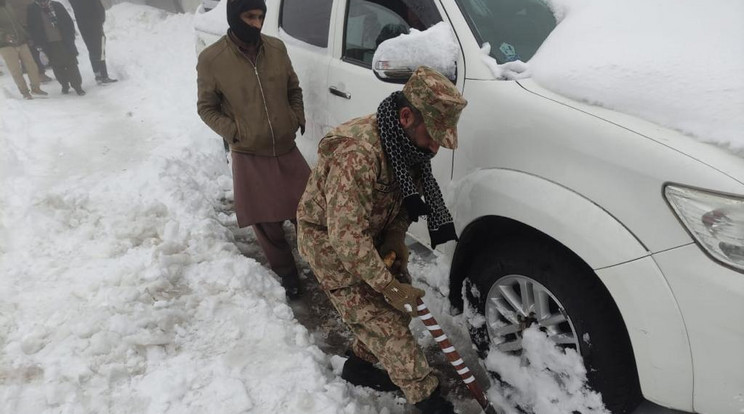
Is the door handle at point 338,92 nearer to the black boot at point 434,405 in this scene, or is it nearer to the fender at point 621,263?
the fender at point 621,263

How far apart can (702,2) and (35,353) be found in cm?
343

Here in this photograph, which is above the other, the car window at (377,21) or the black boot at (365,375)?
the car window at (377,21)

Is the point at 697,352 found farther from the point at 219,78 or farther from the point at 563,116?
the point at 219,78

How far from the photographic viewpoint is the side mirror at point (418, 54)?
6.78 feet

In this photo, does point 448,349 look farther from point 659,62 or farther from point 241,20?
point 241,20

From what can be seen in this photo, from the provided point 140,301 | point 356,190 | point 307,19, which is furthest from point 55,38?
point 356,190

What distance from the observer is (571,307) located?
6.03ft

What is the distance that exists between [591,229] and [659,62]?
2.09 ft

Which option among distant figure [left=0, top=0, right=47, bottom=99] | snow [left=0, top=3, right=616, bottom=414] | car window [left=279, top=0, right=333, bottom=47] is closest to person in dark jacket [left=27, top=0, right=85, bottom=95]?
distant figure [left=0, top=0, right=47, bottom=99]

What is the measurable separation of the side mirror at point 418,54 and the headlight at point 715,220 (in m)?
1.03

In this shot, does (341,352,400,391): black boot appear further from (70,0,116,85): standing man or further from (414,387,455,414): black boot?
(70,0,116,85): standing man

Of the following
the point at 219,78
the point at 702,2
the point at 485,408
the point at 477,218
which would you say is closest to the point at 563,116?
the point at 477,218

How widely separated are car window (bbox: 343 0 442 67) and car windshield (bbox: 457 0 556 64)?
0.19m

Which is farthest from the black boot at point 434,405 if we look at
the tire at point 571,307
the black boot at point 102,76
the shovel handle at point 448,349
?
the black boot at point 102,76
